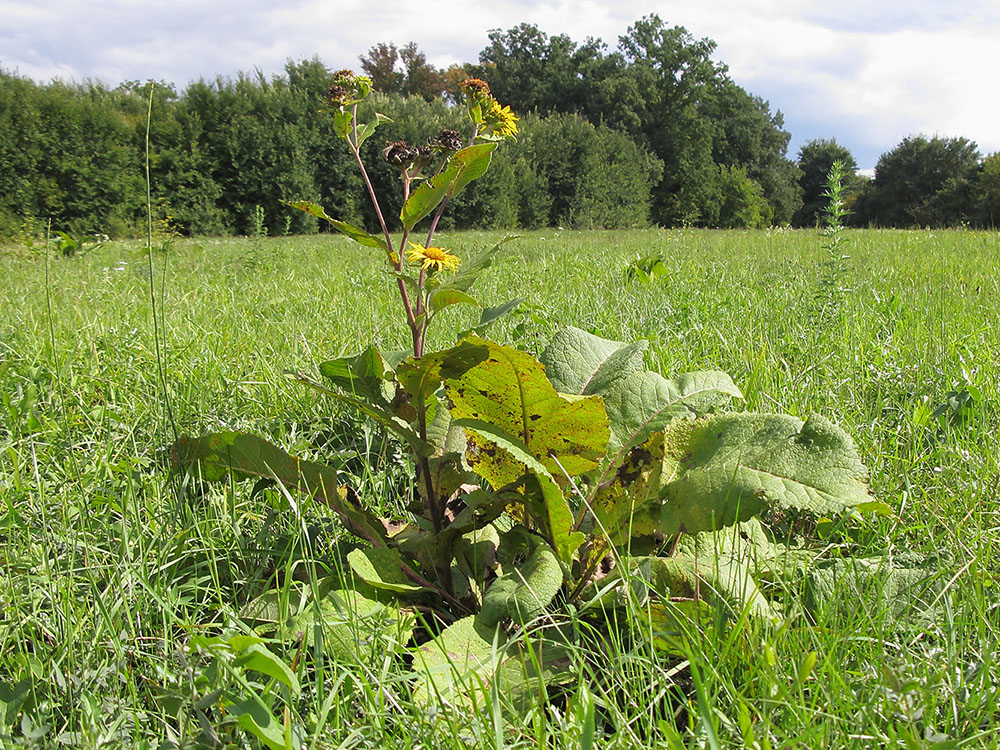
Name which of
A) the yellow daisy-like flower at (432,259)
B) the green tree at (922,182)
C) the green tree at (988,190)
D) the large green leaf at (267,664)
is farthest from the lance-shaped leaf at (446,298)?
the green tree at (922,182)

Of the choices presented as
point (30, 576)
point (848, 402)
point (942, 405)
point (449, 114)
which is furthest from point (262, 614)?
point (449, 114)

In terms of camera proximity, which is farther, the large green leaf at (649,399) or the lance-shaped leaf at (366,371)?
the large green leaf at (649,399)

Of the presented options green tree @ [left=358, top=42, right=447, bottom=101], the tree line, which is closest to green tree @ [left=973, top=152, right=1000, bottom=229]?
the tree line

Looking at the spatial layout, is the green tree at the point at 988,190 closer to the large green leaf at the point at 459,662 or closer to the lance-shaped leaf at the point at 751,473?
the lance-shaped leaf at the point at 751,473

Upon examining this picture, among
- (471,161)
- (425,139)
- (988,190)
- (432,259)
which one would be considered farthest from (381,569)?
(988,190)

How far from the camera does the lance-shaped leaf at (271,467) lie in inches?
45.2

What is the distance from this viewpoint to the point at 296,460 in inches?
45.3

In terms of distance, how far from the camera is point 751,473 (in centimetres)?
104

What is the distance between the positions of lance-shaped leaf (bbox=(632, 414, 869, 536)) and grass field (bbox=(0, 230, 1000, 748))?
0.15 m

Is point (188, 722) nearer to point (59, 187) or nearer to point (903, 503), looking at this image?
point (903, 503)

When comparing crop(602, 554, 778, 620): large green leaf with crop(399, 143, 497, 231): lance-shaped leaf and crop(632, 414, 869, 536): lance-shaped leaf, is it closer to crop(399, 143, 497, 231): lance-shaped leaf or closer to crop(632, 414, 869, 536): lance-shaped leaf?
crop(632, 414, 869, 536): lance-shaped leaf

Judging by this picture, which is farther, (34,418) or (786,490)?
(34,418)

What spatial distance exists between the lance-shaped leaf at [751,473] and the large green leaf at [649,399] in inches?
4.2

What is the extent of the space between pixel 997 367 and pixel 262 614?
2283mm
